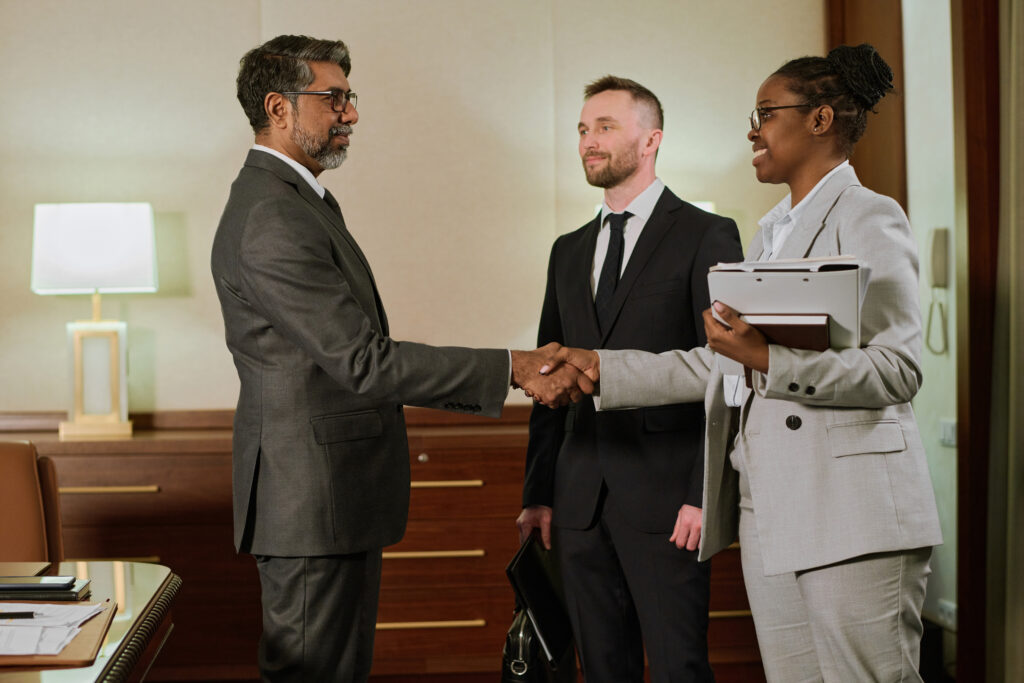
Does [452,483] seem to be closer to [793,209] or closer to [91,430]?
[91,430]

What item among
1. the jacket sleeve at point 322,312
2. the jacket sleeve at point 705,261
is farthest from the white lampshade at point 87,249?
the jacket sleeve at point 705,261

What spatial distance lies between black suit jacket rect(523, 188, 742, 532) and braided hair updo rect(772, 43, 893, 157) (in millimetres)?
428

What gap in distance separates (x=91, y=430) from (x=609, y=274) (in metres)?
2.04

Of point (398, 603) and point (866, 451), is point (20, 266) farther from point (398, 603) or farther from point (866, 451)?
point (866, 451)

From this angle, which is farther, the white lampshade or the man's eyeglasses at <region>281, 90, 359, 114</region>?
the white lampshade

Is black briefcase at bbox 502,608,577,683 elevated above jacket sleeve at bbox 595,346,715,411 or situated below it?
below

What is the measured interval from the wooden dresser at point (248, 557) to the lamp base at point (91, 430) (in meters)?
0.09

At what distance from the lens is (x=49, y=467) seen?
7.18 feet

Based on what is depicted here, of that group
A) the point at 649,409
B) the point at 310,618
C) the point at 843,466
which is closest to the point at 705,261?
the point at 649,409

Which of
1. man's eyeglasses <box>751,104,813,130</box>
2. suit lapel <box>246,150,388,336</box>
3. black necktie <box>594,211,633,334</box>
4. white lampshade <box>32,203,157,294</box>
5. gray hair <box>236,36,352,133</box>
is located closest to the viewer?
man's eyeglasses <box>751,104,813,130</box>

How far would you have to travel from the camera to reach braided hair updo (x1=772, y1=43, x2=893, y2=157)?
5.47ft

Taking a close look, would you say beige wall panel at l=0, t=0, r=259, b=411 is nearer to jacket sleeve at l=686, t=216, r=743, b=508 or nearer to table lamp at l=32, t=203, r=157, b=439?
table lamp at l=32, t=203, r=157, b=439

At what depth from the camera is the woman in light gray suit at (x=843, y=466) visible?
145 centimetres

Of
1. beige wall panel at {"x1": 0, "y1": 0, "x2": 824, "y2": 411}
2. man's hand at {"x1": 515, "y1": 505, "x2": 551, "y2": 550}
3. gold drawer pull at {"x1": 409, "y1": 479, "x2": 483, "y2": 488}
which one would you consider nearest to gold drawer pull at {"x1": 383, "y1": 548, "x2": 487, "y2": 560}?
gold drawer pull at {"x1": 409, "y1": 479, "x2": 483, "y2": 488}
